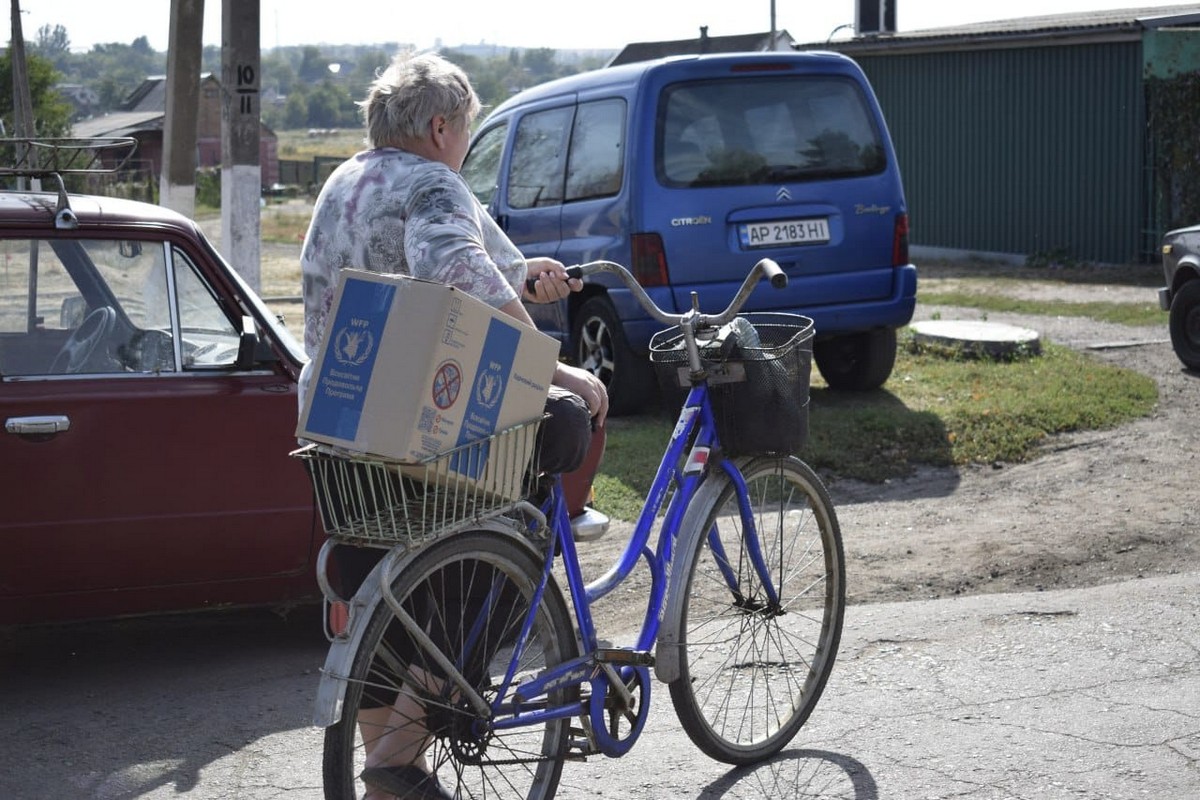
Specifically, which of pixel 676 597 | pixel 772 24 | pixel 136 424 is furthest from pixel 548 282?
pixel 772 24

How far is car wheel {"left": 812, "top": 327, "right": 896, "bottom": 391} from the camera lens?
994 cm

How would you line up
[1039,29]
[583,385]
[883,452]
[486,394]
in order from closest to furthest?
[486,394]
[583,385]
[883,452]
[1039,29]

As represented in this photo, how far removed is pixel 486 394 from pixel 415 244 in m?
0.40

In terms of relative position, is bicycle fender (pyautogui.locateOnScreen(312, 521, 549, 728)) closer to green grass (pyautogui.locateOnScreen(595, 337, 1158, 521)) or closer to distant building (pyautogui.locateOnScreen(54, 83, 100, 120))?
green grass (pyautogui.locateOnScreen(595, 337, 1158, 521))

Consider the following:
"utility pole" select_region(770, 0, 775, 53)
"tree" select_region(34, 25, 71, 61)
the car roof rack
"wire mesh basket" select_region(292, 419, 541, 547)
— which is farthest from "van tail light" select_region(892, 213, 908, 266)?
"tree" select_region(34, 25, 71, 61)

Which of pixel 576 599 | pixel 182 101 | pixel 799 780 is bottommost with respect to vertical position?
pixel 799 780

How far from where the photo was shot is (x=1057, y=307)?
15.9 metres

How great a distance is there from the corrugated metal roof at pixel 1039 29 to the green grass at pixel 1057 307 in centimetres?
536

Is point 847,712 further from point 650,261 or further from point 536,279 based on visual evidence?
point 650,261

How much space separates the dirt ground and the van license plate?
1.71 m

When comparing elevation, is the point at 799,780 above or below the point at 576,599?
below

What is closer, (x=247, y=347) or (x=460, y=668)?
(x=460, y=668)

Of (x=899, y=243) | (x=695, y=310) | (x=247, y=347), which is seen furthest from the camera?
(x=899, y=243)

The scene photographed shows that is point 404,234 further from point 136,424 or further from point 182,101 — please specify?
point 182,101
